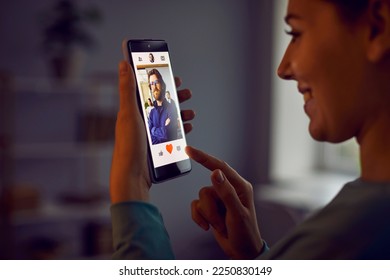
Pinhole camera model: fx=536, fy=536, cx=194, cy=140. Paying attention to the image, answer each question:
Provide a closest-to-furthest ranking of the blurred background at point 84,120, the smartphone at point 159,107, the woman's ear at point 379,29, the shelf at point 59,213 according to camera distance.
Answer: the woman's ear at point 379,29, the smartphone at point 159,107, the blurred background at point 84,120, the shelf at point 59,213

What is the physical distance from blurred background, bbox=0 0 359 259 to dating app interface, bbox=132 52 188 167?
101 cm

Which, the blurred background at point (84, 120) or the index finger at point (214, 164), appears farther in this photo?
the blurred background at point (84, 120)

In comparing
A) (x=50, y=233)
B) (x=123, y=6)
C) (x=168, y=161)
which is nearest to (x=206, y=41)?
(x=123, y=6)

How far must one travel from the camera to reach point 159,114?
58 cm

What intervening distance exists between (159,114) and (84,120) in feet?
5.56

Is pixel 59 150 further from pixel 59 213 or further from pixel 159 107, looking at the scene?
pixel 159 107

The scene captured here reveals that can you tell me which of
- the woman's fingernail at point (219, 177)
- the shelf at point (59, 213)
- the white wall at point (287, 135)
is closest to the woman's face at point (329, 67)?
the woman's fingernail at point (219, 177)

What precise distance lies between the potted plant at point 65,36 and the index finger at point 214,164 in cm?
157

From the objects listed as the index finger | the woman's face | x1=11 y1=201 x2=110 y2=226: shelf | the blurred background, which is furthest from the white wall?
the woman's face

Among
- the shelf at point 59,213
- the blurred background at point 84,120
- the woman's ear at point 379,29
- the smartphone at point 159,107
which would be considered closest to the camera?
the woman's ear at point 379,29

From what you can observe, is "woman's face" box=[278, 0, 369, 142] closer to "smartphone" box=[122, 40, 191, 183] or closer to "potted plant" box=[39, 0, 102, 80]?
"smartphone" box=[122, 40, 191, 183]

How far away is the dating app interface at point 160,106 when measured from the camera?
0.57m

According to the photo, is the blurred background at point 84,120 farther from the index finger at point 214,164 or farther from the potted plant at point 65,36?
the index finger at point 214,164

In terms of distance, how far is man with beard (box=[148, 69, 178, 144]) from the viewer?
0.58 m
